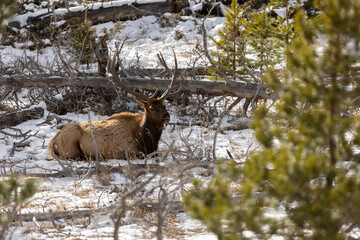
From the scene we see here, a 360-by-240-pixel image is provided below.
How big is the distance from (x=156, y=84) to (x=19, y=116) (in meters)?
3.04

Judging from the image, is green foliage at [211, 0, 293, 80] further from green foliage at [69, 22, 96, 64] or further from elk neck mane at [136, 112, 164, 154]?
green foliage at [69, 22, 96, 64]

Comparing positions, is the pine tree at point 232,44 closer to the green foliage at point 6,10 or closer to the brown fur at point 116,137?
the brown fur at point 116,137

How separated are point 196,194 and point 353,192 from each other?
0.87 meters

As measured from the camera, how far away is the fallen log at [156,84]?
7.87 m

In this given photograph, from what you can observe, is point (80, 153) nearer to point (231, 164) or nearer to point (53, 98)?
point (53, 98)

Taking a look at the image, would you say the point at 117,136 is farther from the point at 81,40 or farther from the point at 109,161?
the point at 81,40

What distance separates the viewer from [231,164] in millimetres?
2672

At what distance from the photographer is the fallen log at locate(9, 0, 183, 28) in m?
16.1

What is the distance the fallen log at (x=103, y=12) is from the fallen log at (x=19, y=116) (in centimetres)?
679

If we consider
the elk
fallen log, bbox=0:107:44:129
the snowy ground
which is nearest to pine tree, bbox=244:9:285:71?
the snowy ground

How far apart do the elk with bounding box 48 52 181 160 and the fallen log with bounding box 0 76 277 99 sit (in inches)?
20.1

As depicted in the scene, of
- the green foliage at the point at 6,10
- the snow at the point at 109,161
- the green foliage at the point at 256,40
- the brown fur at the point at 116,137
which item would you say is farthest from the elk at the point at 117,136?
the green foliage at the point at 6,10

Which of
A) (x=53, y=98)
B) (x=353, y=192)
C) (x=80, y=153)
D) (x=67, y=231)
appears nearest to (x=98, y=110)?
(x=53, y=98)

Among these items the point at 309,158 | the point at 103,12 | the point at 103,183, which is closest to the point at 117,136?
the point at 103,183
